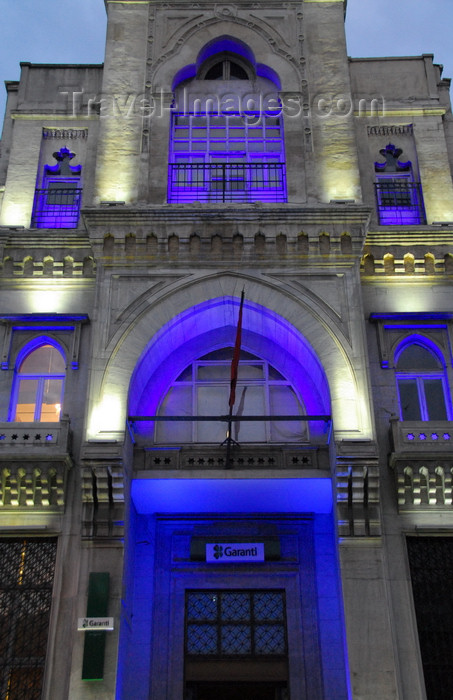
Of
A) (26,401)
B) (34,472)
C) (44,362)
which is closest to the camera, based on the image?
(34,472)

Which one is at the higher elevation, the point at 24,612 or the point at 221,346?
the point at 221,346

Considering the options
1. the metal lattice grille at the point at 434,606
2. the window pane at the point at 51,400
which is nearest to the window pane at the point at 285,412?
the metal lattice grille at the point at 434,606

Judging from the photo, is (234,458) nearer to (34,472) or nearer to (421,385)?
(34,472)

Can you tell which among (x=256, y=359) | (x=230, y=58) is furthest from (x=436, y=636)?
(x=230, y=58)

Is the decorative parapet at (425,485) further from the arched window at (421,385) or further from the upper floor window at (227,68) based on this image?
the upper floor window at (227,68)

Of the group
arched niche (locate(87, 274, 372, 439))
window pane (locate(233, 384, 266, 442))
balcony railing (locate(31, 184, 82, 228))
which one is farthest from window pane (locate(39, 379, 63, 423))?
balcony railing (locate(31, 184, 82, 228))

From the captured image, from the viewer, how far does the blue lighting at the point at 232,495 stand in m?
17.5

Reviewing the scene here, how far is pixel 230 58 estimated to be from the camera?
23484 millimetres

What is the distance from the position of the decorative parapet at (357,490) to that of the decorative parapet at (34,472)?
5977 mm

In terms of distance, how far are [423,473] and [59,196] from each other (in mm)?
12248

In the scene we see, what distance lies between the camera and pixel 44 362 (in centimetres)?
1881

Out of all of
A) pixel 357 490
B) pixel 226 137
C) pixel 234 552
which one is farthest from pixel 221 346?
pixel 226 137

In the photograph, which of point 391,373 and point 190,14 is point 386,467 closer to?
point 391,373

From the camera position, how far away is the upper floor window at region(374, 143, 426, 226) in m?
21.0
